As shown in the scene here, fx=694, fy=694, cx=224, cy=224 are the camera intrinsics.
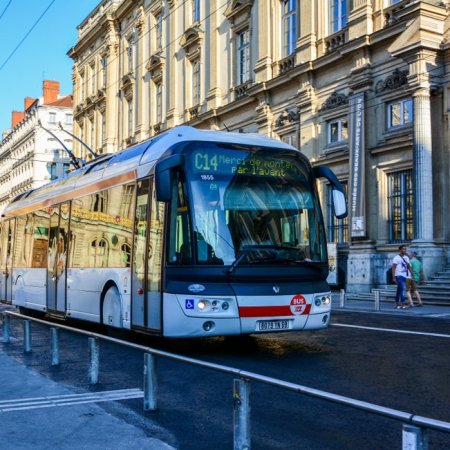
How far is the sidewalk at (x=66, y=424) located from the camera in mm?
5336

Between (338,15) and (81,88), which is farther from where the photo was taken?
(81,88)

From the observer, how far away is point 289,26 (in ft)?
101

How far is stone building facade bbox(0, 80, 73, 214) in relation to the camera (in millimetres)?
83375

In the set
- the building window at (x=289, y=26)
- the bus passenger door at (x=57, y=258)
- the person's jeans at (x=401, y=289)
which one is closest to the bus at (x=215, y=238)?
the bus passenger door at (x=57, y=258)

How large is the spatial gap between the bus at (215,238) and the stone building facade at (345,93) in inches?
497

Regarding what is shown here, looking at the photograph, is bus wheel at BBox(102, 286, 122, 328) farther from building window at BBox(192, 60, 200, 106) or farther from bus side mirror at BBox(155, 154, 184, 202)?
building window at BBox(192, 60, 200, 106)

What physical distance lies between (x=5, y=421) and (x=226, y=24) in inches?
1251

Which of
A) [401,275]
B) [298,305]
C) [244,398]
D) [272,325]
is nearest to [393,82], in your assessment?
[401,275]

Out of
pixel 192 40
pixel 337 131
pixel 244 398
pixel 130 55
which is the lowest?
pixel 244 398

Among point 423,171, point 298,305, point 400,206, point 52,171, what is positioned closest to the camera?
point 298,305

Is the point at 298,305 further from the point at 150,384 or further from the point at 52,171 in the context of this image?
the point at 52,171

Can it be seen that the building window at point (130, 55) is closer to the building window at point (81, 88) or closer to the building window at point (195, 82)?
the building window at point (195, 82)

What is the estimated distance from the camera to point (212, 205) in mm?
9523

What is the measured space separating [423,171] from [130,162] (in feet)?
42.0
